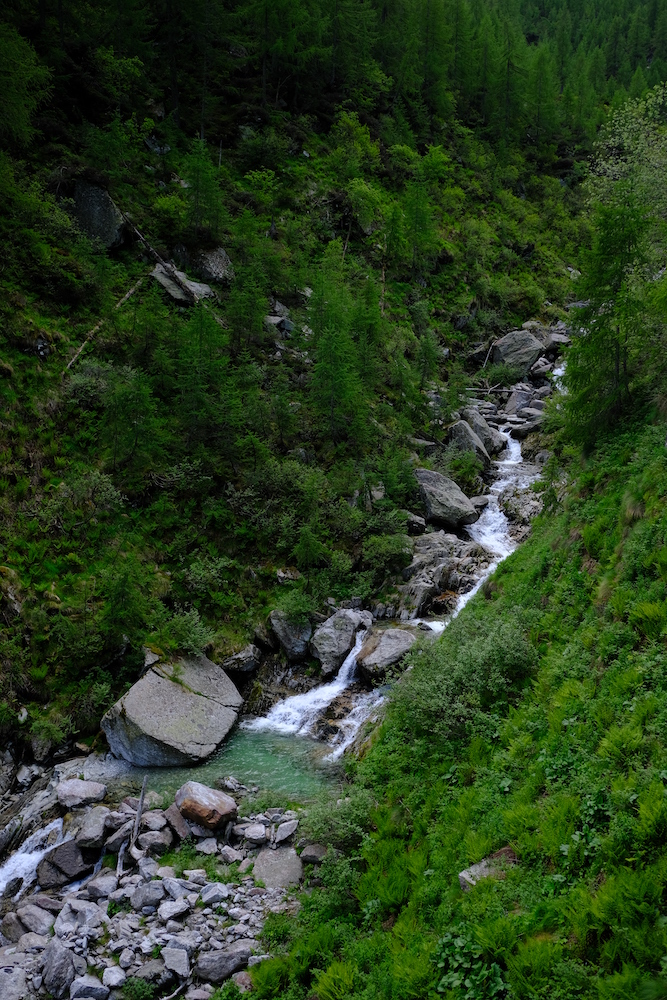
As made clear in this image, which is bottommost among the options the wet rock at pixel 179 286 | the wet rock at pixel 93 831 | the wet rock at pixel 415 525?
the wet rock at pixel 93 831

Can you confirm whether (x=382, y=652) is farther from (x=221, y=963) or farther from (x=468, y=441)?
(x=468, y=441)

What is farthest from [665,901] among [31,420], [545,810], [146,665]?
[31,420]

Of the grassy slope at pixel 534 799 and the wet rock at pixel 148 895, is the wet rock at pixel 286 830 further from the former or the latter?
the wet rock at pixel 148 895

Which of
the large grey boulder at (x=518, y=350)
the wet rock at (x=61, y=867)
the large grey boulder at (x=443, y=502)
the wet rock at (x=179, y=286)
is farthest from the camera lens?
the large grey boulder at (x=518, y=350)

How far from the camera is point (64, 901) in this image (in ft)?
34.7

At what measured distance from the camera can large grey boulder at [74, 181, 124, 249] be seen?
2755 centimetres

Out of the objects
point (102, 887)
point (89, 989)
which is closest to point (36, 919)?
point (102, 887)

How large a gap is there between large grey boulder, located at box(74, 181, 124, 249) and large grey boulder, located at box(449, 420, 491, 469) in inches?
829

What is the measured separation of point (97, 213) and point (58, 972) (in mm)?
30400

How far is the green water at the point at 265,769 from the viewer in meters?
14.0

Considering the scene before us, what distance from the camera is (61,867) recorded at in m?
11.5

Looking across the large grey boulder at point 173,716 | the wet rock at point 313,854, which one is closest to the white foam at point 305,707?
the large grey boulder at point 173,716

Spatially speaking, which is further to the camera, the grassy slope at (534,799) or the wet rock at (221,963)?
the wet rock at (221,963)

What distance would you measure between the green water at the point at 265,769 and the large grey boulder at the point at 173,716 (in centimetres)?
40
